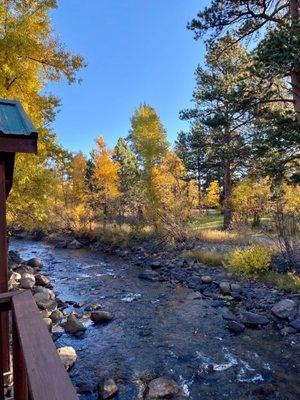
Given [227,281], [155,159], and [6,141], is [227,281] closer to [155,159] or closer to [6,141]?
[6,141]

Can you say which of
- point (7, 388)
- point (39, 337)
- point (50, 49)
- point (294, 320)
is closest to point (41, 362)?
point (39, 337)

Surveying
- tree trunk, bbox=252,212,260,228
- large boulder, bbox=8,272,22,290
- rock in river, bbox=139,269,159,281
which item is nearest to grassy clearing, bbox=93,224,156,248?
tree trunk, bbox=252,212,260,228

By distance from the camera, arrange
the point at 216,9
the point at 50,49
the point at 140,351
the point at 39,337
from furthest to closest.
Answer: the point at 50,49 < the point at 216,9 < the point at 140,351 < the point at 39,337

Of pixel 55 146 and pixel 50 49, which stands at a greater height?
pixel 50 49

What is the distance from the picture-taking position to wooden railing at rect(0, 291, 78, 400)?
1.53m

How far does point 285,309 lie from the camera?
9531 millimetres

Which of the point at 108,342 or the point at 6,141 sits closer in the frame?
the point at 6,141

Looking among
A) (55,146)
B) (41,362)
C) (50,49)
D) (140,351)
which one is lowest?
(140,351)

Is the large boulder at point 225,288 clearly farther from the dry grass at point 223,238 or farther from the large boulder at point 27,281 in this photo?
the large boulder at point 27,281

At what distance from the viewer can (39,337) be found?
204 centimetres

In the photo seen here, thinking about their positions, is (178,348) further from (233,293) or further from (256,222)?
(256,222)

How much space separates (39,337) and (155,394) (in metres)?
4.87

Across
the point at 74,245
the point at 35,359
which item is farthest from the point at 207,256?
the point at 35,359

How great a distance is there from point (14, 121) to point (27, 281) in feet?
33.2
